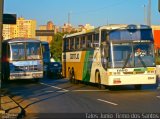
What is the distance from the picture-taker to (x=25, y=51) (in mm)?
31969

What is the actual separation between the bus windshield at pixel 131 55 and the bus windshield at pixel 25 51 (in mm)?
10472

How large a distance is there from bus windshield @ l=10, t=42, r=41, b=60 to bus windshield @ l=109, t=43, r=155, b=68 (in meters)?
10.5

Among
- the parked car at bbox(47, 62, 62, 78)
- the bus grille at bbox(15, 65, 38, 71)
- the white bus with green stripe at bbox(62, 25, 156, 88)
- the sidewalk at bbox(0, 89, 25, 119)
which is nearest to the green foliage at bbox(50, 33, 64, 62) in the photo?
the parked car at bbox(47, 62, 62, 78)

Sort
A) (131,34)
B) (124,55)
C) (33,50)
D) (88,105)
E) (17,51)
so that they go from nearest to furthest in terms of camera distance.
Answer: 1. (88,105)
2. (124,55)
3. (131,34)
4. (17,51)
5. (33,50)

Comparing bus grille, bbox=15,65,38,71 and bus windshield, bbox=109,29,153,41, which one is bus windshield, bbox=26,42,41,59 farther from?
bus windshield, bbox=109,29,153,41

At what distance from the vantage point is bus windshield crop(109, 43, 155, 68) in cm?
2272

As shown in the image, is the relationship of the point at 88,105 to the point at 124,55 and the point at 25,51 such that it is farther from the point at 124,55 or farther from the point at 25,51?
the point at 25,51

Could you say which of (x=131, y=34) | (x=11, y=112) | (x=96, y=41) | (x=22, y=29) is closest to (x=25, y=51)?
(x=96, y=41)

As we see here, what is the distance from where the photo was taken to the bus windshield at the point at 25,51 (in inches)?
1252

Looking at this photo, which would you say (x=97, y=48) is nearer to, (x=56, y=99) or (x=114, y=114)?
(x=56, y=99)

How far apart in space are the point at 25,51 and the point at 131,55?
1102cm

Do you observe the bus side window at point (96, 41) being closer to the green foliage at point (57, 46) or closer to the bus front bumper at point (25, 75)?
the bus front bumper at point (25, 75)

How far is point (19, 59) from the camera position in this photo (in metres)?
31.8

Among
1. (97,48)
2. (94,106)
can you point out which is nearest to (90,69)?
(97,48)
